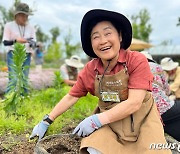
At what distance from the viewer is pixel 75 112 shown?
3.57m

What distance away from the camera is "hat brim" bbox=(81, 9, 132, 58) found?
1896 millimetres

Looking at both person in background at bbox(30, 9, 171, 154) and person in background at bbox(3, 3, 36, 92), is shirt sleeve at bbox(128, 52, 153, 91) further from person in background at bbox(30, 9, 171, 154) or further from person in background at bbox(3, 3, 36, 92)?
person in background at bbox(3, 3, 36, 92)

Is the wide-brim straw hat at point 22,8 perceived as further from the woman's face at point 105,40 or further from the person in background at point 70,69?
the woman's face at point 105,40

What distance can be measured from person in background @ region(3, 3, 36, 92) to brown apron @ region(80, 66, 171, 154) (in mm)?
2501

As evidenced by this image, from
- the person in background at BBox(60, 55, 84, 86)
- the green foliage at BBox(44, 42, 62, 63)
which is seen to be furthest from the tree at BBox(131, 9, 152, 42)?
the person in background at BBox(60, 55, 84, 86)

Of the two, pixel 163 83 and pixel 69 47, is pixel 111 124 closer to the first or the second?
pixel 163 83

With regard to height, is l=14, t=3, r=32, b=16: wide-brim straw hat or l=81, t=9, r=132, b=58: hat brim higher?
l=14, t=3, r=32, b=16: wide-brim straw hat

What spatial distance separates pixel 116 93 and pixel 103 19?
49 centimetres

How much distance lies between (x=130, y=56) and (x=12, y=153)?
1133 millimetres

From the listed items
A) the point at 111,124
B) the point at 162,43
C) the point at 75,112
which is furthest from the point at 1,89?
the point at 162,43

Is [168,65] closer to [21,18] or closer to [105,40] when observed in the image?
[21,18]

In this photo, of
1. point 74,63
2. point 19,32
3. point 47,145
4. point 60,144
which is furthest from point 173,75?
point 47,145

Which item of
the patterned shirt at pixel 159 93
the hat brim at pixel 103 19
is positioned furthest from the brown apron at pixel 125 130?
the patterned shirt at pixel 159 93

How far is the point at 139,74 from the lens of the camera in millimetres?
1835
